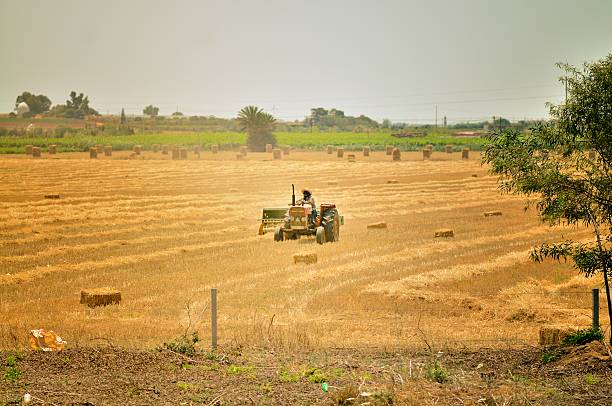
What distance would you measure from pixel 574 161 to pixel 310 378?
6935 millimetres

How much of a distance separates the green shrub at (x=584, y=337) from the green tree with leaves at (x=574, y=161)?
0.45m

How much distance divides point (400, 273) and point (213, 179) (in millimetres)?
40161

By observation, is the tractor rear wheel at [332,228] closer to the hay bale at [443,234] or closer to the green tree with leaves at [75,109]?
the hay bale at [443,234]

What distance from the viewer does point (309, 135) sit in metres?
146

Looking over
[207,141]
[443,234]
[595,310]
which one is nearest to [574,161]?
[595,310]

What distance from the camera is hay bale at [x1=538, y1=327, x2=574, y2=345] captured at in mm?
17672

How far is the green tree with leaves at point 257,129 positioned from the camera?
119m

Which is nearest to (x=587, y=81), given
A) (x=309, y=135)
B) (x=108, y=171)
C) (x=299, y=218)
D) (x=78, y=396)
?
(x=78, y=396)

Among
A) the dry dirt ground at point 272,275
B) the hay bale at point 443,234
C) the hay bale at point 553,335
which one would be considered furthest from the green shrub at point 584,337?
the hay bale at point 443,234

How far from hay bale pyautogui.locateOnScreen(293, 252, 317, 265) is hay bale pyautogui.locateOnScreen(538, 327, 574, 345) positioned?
10.8 meters

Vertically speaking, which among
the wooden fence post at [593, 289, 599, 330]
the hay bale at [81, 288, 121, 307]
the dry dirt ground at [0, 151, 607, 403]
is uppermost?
the wooden fence post at [593, 289, 599, 330]

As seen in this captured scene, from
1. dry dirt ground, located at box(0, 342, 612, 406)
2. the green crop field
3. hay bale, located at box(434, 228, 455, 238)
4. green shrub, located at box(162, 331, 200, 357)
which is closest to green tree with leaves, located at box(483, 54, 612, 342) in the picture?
dry dirt ground, located at box(0, 342, 612, 406)

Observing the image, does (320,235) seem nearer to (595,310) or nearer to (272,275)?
(272,275)

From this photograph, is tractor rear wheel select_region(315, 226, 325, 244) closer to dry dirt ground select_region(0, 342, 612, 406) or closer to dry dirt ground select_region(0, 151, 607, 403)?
dry dirt ground select_region(0, 151, 607, 403)
